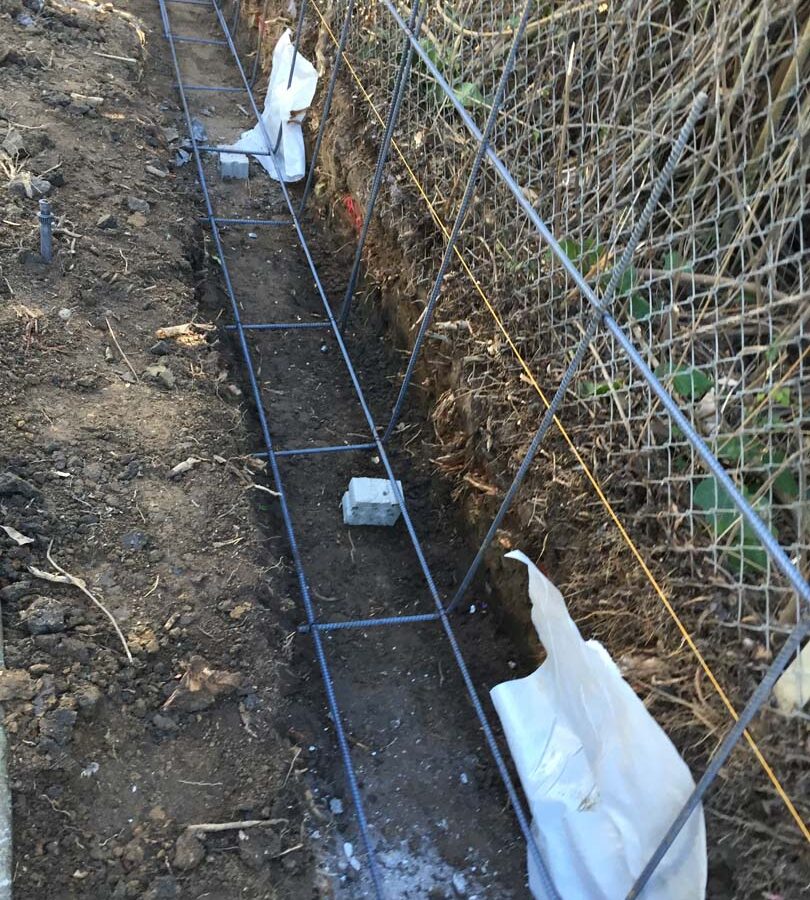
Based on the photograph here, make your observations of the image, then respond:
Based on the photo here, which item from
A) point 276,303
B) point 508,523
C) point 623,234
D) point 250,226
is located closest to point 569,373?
point 623,234

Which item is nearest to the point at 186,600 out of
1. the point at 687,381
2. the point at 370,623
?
the point at 370,623

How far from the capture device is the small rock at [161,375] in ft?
12.7

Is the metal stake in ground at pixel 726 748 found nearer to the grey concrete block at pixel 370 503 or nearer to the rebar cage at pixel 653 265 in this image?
the rebar cage at pixel 653 265

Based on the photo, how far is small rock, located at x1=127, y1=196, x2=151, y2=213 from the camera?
481cm

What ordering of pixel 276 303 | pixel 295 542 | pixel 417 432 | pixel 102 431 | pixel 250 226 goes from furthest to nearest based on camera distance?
pixel 250 226
pixel 276 303
pixel 417 432
pixel 295 542
pixel 102 431

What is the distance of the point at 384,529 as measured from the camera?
13.4ft

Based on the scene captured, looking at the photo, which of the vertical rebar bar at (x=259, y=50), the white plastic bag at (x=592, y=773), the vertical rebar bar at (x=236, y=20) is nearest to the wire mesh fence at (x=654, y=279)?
the white plastic bag at (x=592, y=773)

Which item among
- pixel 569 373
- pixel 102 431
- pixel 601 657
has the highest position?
pixel 569 373

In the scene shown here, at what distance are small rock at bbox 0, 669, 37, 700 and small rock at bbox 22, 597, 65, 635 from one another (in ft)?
0.55

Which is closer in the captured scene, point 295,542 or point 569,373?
point 569,373

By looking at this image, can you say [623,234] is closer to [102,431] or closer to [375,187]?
[375,187]

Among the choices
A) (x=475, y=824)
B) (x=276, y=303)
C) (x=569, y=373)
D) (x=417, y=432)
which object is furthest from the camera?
(x=276, y=303)

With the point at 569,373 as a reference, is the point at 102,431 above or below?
below

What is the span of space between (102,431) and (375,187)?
2180mm
